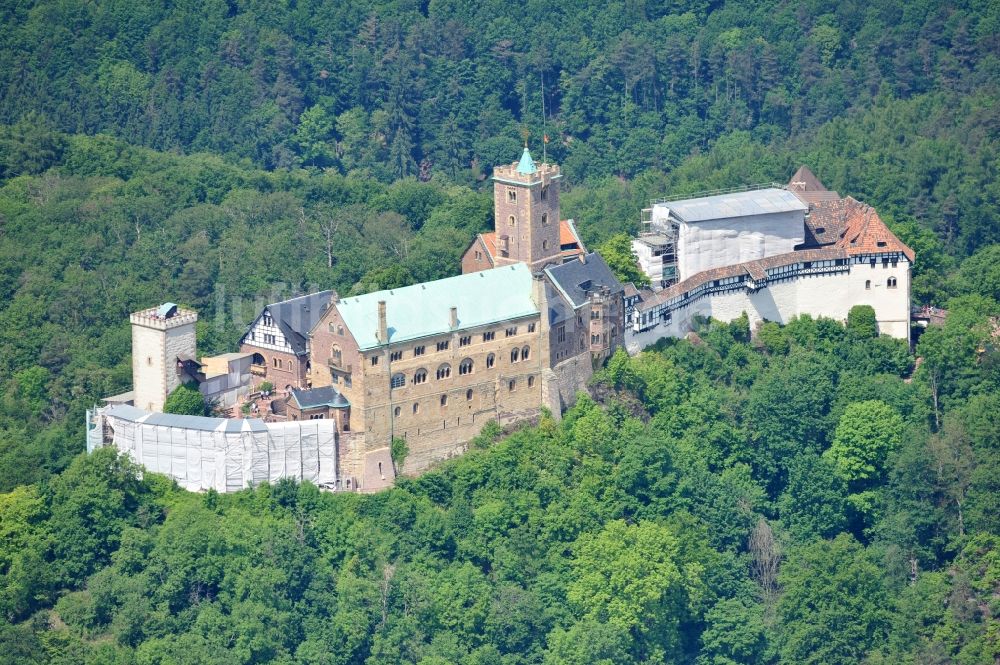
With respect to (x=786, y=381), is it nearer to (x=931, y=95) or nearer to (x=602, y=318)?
(x=602, y=318)

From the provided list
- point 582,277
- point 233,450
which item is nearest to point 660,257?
point 582,277

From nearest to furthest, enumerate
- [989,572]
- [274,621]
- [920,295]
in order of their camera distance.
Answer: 1. [274,621]
2. [989,572]
3. [920,295]

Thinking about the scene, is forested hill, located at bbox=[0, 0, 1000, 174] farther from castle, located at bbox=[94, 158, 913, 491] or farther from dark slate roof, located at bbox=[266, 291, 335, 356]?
dark slate roof, located at bbox=[266, 291, 335, 356]

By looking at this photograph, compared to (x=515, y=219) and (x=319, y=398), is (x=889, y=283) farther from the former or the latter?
(x=319, y=398)

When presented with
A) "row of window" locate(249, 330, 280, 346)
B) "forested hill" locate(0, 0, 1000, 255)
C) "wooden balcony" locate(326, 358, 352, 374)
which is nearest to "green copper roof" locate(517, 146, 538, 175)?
"row of window" locate(249, 330, 280, 346)

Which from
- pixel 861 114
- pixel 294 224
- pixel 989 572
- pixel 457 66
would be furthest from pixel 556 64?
pixel 989 572
